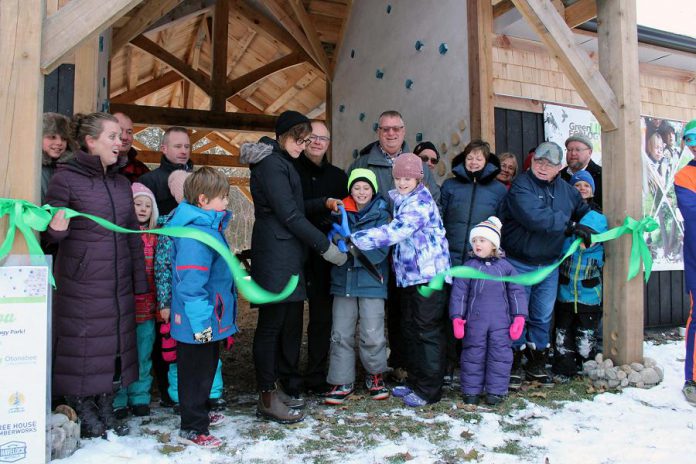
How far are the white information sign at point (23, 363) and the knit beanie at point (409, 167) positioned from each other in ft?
6.78

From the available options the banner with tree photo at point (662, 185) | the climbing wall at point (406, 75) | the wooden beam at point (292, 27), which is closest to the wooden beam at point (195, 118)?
the wooden beam at point (292, 27)

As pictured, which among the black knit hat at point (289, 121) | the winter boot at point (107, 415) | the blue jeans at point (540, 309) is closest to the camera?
the winter boot at point (107, 415)

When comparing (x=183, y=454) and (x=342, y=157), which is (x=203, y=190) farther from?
(x=342, y=157)

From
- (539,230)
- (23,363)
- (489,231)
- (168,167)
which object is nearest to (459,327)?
(489,231)

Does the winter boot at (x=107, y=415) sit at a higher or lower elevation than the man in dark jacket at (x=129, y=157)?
lower

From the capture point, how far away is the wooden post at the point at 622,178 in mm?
3926

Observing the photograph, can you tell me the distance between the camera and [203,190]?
9.25 ft

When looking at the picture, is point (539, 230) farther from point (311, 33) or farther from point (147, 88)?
point (147, 88)

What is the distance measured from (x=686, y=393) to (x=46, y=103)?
16.5 ft

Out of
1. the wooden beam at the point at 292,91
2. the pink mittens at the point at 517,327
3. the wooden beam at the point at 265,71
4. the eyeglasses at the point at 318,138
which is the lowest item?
the pink mittens at the point at 517,327

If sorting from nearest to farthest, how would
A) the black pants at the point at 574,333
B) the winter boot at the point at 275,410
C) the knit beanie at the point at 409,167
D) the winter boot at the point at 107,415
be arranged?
1. the winter boot at the point at 107,415
2. the winter boot at the point at 275,410
3. the knit beanie at the point at 409,167
4. the black pants at the point at 574,333

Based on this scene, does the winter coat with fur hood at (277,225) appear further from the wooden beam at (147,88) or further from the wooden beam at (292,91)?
the wooden beam at (147,88)

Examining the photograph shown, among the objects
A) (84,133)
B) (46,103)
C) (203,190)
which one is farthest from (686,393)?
(46,103)

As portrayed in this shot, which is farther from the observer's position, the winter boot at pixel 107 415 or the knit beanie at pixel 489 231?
the knit beanie at pixel 489 231
